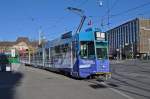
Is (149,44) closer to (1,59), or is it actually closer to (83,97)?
(1,59)

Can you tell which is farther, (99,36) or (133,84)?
(99,36)

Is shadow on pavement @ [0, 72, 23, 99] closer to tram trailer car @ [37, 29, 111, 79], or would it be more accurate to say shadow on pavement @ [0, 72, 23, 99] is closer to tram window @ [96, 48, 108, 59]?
tram trailer car @ [37, 29, 111, 79]

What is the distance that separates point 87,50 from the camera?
2277cm

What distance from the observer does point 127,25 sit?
402 ft

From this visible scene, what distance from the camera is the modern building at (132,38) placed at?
409ft

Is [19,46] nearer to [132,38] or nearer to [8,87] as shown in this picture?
[132,38]

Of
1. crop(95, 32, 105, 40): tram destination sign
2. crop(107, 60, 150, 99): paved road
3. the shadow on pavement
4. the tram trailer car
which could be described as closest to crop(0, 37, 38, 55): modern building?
→ crop(107, 60, 150, 99): paved road

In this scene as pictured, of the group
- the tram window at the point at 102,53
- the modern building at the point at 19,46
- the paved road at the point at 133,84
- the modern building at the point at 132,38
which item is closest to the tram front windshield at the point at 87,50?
the tram window at the point at 102,53

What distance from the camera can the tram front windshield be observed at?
22656 millimetres

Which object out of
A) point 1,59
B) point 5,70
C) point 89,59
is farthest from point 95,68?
point 1,59

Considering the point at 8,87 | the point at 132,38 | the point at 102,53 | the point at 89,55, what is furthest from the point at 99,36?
the point at 132,38

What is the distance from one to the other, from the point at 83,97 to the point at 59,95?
1294mm

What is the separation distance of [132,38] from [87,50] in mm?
108481

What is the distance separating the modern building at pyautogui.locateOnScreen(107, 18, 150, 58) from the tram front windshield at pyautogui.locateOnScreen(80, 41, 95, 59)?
99819 millimetres
